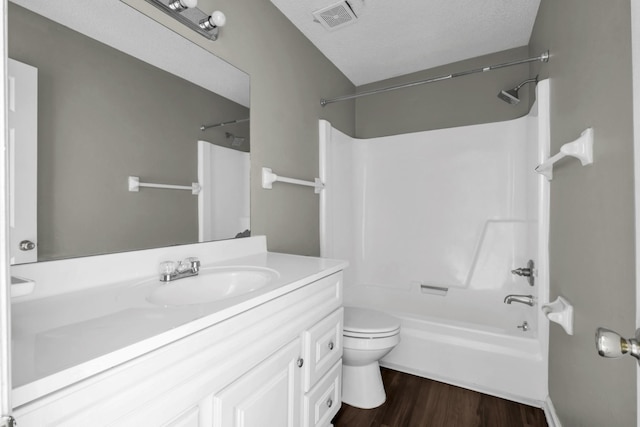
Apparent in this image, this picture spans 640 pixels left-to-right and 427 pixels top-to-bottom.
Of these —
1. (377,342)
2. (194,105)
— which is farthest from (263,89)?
(377,342)

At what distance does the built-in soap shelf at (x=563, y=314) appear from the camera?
1183mm

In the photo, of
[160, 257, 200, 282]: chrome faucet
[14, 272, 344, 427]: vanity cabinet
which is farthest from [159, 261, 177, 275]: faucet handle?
[14, 272, 344, 427]: vanity cabinet

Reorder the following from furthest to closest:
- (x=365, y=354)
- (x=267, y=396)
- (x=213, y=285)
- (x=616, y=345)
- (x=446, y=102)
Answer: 1. (x=446, y=102)
2. (x=365, y=354)
3. (x=213, y=285)
4. (x=267, y=396)
5. (x=616, y=345)

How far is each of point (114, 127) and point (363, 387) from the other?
1705 mm

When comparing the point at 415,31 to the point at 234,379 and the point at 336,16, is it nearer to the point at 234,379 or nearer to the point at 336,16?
the point at 336,16

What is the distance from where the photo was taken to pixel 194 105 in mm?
1320

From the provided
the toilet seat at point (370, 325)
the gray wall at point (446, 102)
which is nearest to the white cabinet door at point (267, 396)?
the toilet seat at point (370, 325)

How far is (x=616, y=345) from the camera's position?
0.48m

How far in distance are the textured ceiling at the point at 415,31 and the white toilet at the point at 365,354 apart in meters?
1.82

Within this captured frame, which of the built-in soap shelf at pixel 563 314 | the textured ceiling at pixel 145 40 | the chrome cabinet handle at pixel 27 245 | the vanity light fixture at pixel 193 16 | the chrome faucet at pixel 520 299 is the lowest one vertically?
the chrome faucet at pixel 520 299

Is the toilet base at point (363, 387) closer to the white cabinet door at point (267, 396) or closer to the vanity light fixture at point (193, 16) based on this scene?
the white cabinet door at point (267, 396)

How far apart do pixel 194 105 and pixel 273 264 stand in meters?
0.77

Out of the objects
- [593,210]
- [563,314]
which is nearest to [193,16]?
[593,210]

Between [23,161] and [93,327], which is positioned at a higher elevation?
[23,161]
